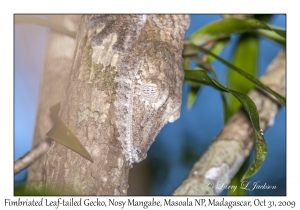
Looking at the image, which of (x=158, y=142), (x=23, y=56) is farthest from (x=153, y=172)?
(x=23, y=56)

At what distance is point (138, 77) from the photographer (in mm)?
625

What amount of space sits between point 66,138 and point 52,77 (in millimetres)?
253

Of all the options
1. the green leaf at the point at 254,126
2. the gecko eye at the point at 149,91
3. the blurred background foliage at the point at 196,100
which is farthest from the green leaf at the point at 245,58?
the gecko eye at the point at 149,91

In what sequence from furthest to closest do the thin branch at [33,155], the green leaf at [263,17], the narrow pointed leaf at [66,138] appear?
the green leaf at [263,17], the thin branch at [33,155], the narrow pointed leaf at [66,138]

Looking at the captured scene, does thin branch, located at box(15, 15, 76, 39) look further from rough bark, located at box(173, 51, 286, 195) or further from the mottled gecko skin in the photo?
rough bark, located at box(173, 51, 286, 195)

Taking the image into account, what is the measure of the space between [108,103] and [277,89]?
0.61 metres

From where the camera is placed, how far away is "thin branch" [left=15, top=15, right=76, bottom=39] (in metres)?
0.80

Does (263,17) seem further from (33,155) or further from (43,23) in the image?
(33,155)

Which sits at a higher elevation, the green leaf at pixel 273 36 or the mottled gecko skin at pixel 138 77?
the green leaf at pixel 273 36

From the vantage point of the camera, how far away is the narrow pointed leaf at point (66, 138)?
2.00 ft

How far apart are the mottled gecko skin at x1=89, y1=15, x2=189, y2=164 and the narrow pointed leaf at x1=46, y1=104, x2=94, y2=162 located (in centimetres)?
7

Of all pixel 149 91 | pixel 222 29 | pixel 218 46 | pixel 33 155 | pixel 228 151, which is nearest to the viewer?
pixel 149 91

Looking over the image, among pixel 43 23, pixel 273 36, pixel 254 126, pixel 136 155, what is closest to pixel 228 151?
pixel 254 126

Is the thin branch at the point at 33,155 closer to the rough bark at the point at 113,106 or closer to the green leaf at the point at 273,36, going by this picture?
the rough bark at the point at 113,106
